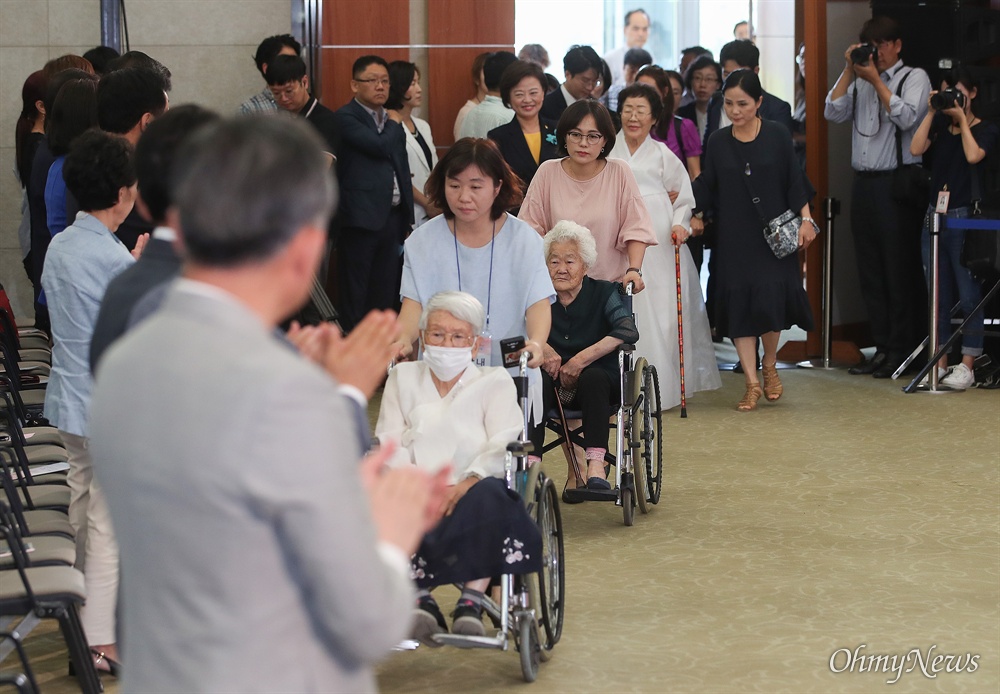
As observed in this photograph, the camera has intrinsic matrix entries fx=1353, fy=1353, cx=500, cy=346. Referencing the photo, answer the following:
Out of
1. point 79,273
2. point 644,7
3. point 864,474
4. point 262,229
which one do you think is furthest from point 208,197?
point 644,7

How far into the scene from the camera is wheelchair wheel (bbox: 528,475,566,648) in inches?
133

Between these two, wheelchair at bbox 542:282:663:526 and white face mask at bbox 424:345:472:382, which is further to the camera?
wheelchair at bbox 542:282:663:526

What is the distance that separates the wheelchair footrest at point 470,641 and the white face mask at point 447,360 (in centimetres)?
74

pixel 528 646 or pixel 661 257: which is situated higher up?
pixel 661 257

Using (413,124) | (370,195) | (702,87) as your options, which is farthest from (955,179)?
(370,195)

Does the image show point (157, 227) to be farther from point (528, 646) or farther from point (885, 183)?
point (885, 183)

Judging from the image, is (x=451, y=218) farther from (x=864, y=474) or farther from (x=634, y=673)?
(x=864, y=474)

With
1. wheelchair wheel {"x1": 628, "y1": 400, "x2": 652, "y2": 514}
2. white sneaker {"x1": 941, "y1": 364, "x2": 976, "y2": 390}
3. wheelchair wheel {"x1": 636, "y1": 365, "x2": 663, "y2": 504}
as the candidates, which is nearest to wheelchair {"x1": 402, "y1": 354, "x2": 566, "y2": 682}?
wheelchair wheel {"x1": 628, "y1": 400, "x2": 652, "y2": 514}


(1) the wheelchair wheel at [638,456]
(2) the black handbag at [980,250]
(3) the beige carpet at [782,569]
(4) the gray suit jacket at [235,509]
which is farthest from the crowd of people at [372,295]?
(3) the beige carpet at [782,569]

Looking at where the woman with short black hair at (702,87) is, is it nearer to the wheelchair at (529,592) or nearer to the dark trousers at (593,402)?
the dark trousers at (593,402)

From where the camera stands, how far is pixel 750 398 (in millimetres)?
6859

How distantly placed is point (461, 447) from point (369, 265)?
374 centimetres

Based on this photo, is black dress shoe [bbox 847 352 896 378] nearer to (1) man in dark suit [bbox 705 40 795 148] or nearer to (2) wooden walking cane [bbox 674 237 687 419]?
(1) man in dark suit [bbox 705 40 795 148]

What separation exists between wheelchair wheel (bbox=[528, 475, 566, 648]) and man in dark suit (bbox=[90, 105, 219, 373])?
141 centimetres
